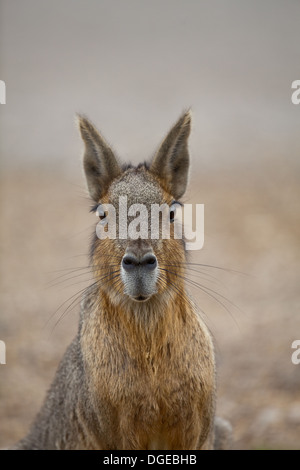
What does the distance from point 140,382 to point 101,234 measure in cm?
113

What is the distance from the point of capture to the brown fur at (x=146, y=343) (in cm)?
522

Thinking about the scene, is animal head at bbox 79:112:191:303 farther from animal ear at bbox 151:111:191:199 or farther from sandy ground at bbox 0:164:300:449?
sandy ground at bbox 0:164:300:449

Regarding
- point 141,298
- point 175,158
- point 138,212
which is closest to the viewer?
point 141,298

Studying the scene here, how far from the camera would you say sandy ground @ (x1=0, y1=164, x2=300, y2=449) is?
8.52 meters

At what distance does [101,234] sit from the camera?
526 centimetres

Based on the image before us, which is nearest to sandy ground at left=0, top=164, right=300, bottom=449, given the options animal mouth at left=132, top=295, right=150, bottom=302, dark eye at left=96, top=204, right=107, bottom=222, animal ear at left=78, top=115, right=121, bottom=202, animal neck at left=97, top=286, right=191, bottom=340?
animal ear at left=78, top=115, right=121, bottom=202

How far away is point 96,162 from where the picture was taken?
18.0ft

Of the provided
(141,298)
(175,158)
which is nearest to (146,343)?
(141,298)

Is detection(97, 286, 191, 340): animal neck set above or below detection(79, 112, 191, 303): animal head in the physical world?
below

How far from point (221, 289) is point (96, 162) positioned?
642 cm

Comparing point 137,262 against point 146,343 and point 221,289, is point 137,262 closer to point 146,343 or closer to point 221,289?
point 146,343

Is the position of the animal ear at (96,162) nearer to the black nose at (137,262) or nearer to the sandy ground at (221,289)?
the sandy ground at (221,289)

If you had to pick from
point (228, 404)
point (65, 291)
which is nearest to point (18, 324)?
point (65, 291)

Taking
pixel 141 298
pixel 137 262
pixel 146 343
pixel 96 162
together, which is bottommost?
pixel 146 343
